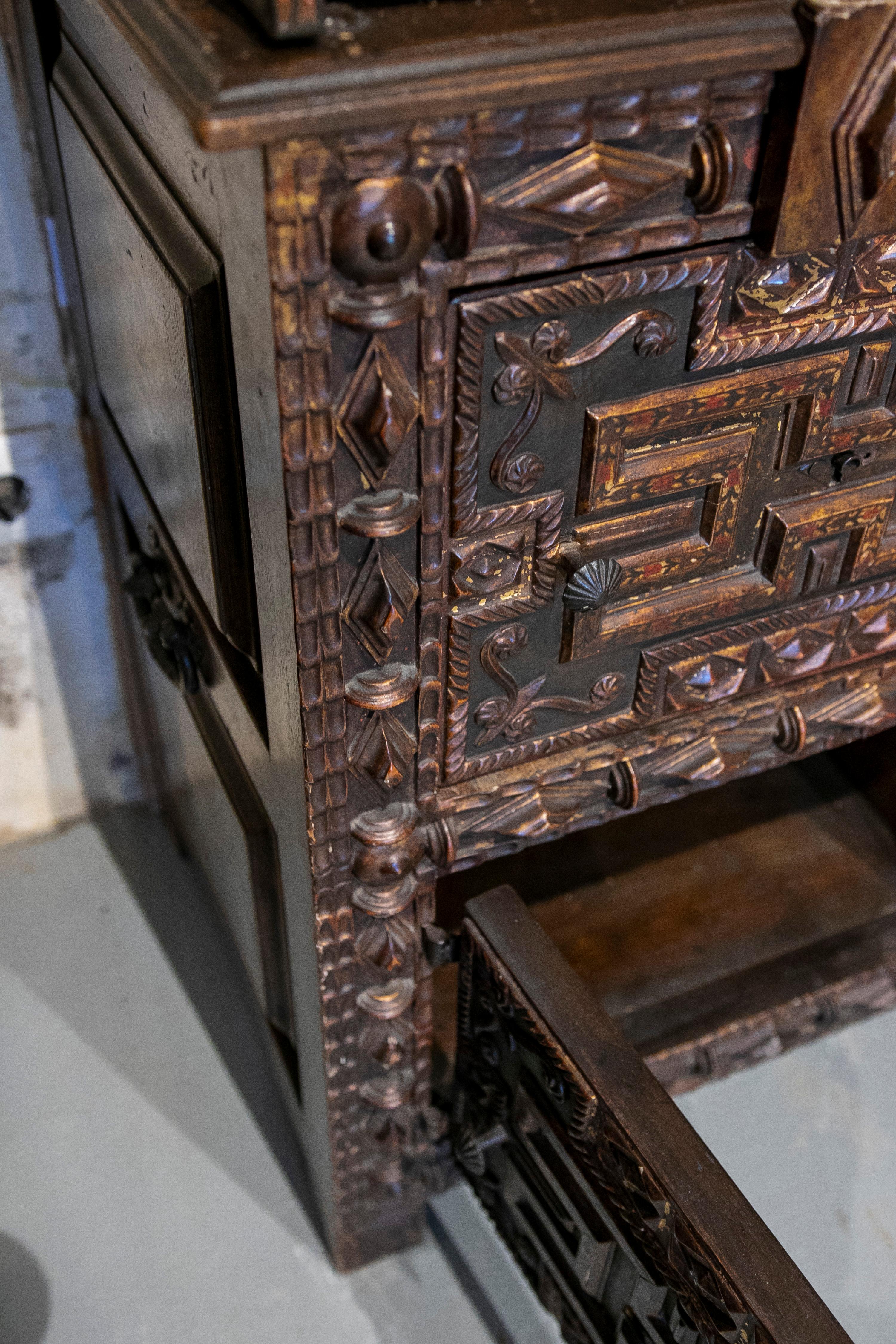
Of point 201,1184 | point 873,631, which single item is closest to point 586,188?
point 873,631

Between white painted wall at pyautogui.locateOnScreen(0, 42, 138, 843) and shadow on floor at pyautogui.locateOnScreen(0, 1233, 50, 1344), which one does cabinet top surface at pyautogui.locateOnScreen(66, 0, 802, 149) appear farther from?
shadow on floor at pyautogui.locateOnScreen(0, 1233, 50, 1344)

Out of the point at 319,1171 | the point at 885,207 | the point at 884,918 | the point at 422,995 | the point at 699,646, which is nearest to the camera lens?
the point at 885,207

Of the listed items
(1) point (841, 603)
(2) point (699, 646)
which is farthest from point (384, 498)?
(1) point (841, 603)

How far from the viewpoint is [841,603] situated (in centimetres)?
107

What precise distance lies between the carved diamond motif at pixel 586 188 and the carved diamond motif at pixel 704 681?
1.33ft

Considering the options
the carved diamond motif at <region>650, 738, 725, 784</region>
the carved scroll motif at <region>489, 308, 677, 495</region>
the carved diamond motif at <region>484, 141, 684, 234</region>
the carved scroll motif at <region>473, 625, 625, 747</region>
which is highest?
the carved diamond motif at <region>484, 141, 684, 234</region>

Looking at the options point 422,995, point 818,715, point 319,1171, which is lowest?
point 319,1171

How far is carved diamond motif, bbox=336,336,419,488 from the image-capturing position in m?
0.72

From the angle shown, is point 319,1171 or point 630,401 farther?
point 319,1171

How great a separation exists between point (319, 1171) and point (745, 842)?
0.65 meters

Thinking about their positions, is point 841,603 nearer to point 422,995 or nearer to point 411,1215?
point 422,995

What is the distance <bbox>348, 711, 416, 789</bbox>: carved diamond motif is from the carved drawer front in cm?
4

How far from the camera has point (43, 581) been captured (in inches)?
61.2

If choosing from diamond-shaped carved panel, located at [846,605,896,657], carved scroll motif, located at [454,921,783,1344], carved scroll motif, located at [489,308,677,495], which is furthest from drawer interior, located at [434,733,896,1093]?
carved scroll motif, located at [489,308,677,495]
